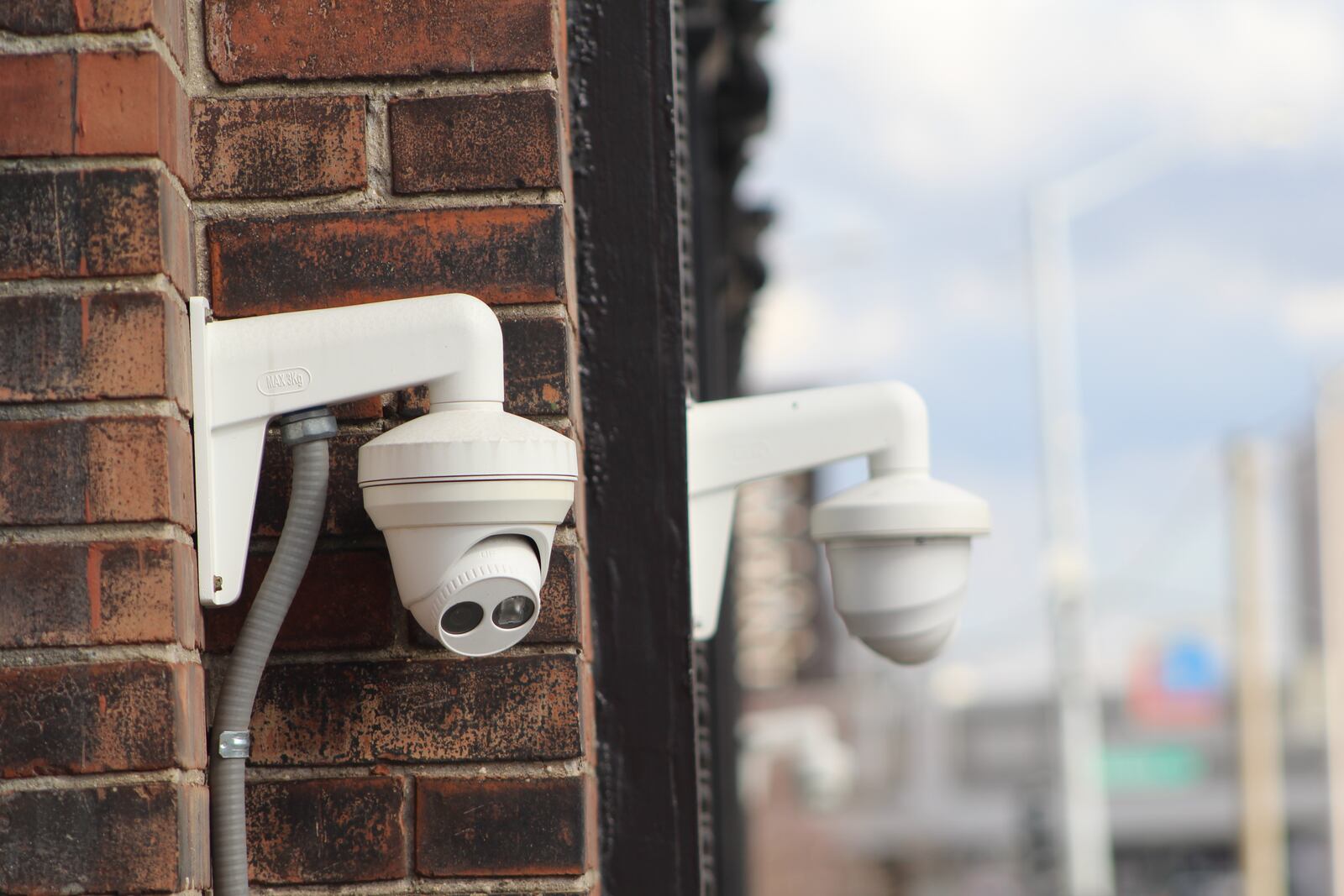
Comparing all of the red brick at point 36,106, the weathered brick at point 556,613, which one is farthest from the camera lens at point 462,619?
the red brick at point 36,106

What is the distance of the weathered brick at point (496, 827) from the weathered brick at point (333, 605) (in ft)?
0.44

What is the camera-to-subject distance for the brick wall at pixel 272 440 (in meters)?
1.21

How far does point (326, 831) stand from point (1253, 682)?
22403 millimetres

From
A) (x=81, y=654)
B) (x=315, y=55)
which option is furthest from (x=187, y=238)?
(x=81, y=654)

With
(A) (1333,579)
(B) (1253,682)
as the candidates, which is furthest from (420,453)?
(A) (1333,579)

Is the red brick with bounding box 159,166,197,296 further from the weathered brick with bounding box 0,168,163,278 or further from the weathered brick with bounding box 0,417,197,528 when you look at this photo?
the weathered brick with bounding box 0,417,197,528

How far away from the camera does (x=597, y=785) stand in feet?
4.84

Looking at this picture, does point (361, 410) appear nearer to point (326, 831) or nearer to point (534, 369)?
point (534, 369)

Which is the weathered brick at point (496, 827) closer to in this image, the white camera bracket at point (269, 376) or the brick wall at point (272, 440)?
the brick wall at point (272, 440)

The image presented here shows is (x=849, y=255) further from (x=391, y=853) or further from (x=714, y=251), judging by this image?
(x=391, y=853)

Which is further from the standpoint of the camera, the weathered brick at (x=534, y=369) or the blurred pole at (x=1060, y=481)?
the blurred pole at (x=1060, y=481)

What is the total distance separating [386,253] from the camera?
1377mm

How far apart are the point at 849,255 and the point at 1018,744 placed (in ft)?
72.5

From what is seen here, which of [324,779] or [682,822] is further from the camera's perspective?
[682,822]
